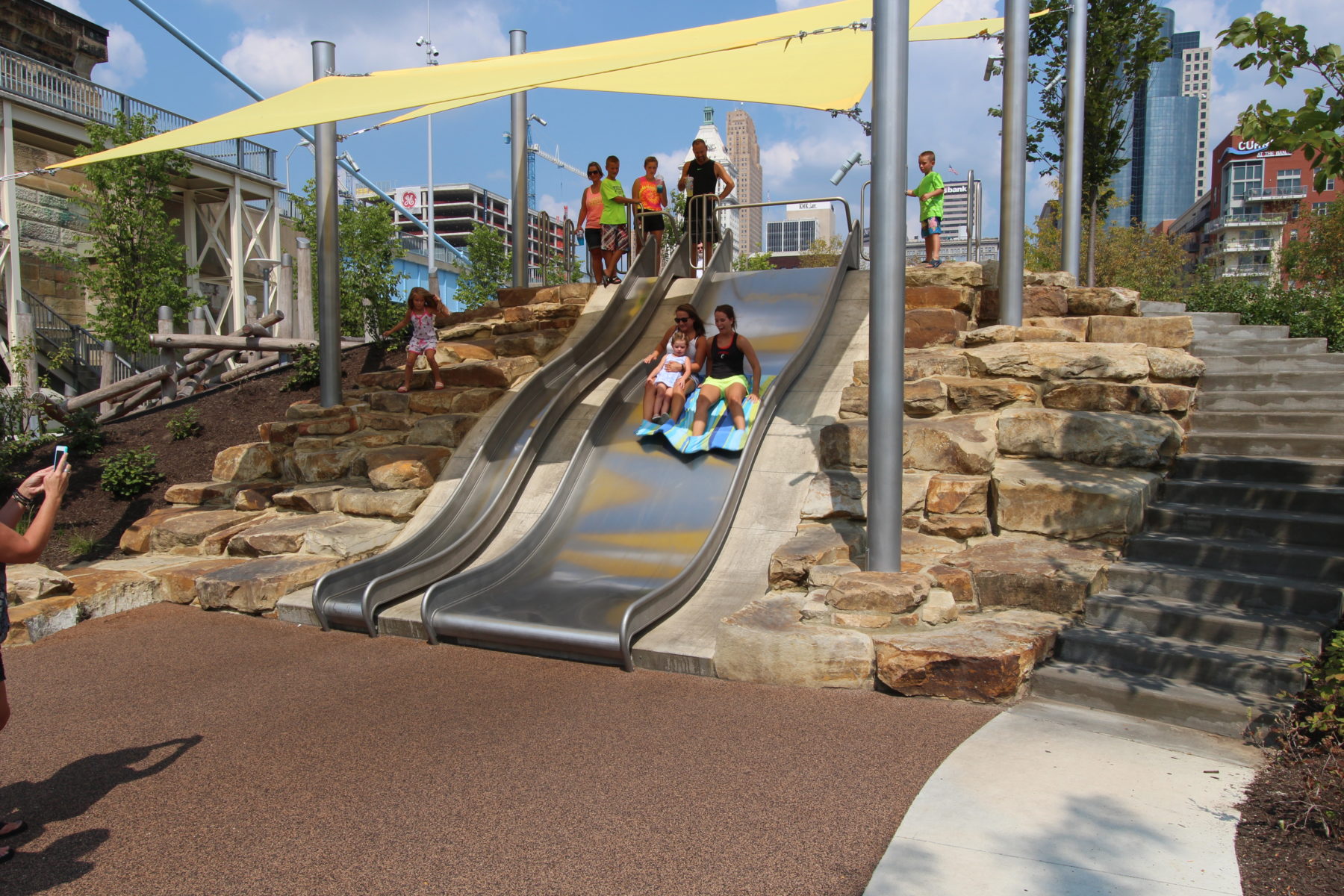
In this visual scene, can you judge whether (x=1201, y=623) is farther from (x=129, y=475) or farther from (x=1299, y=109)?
(x=129, y=475)

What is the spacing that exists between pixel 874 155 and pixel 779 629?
2.86 m

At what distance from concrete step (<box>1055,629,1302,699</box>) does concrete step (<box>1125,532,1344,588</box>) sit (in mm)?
724

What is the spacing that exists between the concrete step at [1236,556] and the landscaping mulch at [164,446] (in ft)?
28.3

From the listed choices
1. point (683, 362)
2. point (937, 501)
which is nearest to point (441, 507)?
point (683, 362)

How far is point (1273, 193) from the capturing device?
9156 centimetres

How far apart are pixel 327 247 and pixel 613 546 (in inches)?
212

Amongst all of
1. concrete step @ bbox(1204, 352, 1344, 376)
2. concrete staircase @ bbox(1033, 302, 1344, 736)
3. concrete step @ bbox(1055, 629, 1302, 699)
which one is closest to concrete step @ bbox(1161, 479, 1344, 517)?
concrete staircase @ bbox(1033, 302, 1344, 736)

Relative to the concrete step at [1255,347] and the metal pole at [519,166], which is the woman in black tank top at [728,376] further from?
the metal pole at [519,166]

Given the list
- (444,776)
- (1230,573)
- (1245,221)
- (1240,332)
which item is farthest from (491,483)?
(1245,221)

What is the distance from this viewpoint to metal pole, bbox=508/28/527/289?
13.1 meters

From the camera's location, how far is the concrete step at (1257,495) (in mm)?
5918

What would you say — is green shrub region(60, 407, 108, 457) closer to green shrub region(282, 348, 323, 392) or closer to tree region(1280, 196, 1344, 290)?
green shrub region(282, 348, 323, 392)

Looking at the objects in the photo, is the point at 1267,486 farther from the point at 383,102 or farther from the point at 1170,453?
the point at 383,102

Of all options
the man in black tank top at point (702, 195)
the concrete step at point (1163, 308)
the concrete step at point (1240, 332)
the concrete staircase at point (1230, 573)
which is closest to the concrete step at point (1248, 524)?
the concrete staircase at point (1230, 573)
